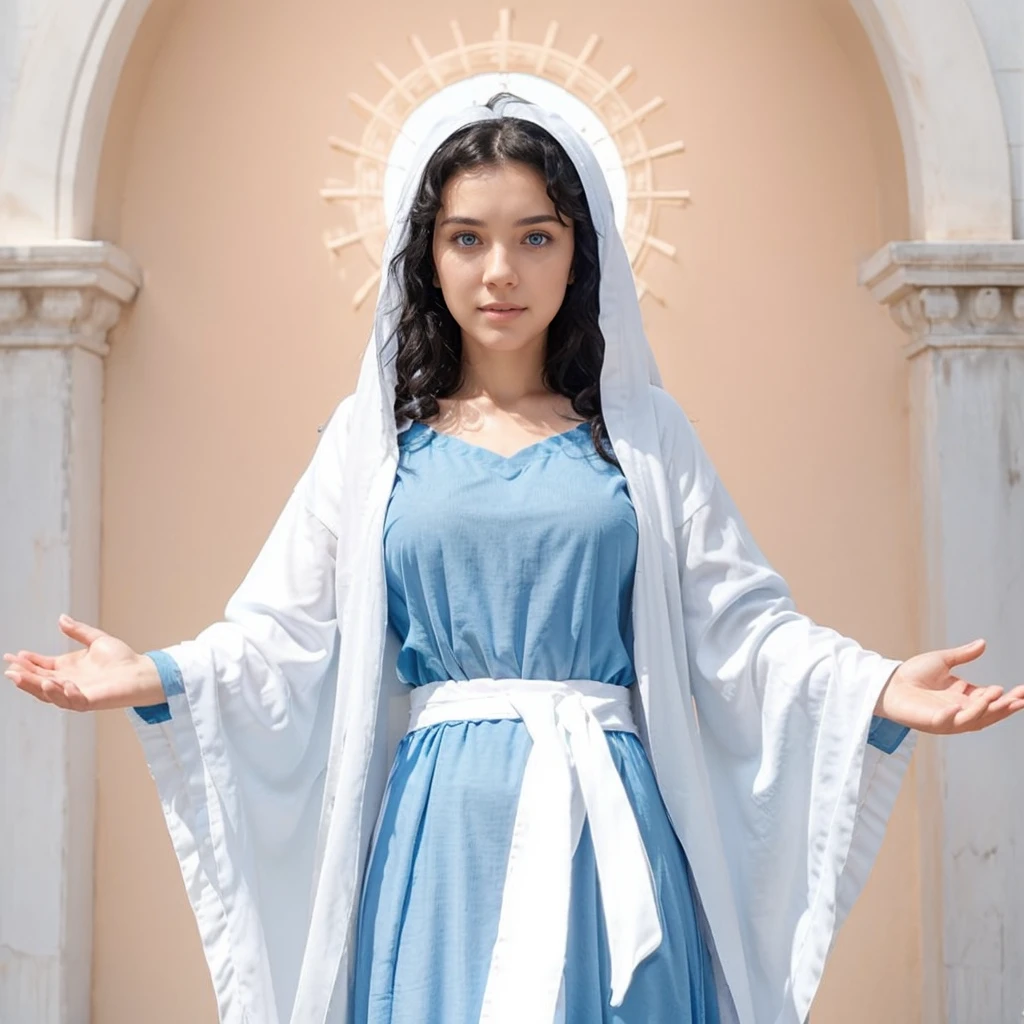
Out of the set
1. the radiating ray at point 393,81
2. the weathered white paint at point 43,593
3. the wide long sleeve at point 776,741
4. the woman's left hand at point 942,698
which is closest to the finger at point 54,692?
the wide long sleeve at point 776,741

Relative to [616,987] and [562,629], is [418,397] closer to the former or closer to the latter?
[562,629]

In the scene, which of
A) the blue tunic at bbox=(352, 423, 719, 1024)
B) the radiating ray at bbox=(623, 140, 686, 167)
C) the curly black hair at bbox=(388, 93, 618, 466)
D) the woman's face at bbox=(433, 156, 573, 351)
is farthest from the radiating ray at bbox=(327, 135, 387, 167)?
the blue tunic at bbox=(352, 423, 719, 1024)

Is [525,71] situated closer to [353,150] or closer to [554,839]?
[353,150]

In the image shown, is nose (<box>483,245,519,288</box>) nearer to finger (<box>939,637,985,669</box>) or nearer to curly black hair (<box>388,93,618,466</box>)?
curly black hair (<box>388,93,618,466</box>)

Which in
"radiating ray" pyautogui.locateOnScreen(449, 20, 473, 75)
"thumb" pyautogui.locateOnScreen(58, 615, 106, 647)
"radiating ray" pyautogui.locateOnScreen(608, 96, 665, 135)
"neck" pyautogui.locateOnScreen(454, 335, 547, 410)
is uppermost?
"radiating ray" pyautogui.locateOnScreen(449, 20, 473, 75)

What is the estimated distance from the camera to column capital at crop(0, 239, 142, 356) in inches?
Result: 169

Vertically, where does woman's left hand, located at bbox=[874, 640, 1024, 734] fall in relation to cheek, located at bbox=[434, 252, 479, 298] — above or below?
below

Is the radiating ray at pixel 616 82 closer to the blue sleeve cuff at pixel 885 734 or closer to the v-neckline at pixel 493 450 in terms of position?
the v-neckline at pixel 493 450

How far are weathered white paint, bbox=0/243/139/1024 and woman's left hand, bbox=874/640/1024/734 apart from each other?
2.51m

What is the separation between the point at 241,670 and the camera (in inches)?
97.9

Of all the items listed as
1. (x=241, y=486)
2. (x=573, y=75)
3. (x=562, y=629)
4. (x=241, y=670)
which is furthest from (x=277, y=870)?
(x=573, y=75)

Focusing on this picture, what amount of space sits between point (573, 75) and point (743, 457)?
1.11 m

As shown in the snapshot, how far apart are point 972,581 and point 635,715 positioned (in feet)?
6.47

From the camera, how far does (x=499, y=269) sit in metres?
2.45
